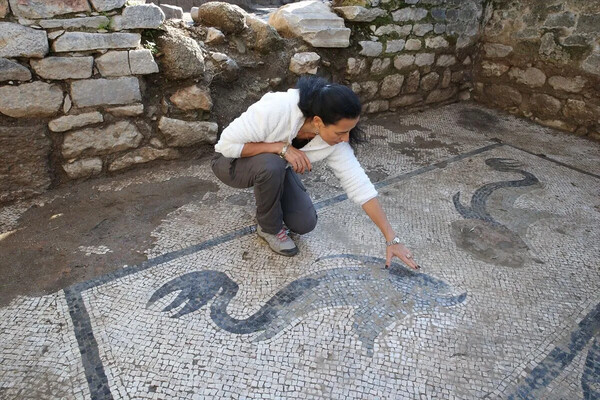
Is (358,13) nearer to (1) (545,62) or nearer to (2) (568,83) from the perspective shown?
(1) (545,62)

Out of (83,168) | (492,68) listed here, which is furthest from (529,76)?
(83,168)

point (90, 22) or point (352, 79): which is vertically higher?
point (90, 22)

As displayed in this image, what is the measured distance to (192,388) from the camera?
4.53 ft

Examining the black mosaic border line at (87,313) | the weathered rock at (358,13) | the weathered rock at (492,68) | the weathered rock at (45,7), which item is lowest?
the black mosaic border line at (87,313)

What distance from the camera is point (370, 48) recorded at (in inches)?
138

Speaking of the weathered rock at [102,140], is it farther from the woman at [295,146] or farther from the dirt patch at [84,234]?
the woman at [295,146]

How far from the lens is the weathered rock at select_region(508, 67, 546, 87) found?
3825mm

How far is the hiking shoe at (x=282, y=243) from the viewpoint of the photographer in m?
1.99

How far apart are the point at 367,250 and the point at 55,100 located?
188 centimetres

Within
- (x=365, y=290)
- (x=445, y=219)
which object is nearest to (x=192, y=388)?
(x=365, y=290)

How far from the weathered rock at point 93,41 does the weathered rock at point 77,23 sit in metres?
0.04

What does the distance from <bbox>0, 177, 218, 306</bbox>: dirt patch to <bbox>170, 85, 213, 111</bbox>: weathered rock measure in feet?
1.64

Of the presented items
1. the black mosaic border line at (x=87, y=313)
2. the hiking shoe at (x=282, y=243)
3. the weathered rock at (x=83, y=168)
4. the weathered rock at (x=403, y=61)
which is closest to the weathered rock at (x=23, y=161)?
the weathered rock at (x=83, y=168)

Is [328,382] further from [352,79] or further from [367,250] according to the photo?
[352,79]
